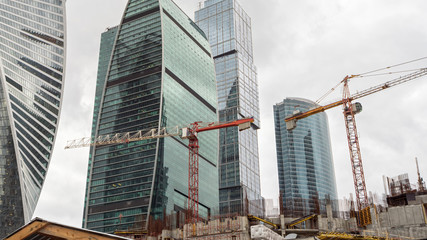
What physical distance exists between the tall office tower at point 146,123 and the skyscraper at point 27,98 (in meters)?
19.3

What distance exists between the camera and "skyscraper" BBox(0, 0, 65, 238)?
15675 cm

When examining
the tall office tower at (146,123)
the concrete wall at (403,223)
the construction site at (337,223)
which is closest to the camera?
the concrete wall at (403,223)

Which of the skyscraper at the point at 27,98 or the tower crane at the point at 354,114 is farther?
the skyscraper at the point at 27,98

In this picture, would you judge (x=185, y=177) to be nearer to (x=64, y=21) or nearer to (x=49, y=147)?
(x=49, y=147)

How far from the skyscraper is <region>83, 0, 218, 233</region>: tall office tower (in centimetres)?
1933

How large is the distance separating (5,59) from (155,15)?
59.7 meters

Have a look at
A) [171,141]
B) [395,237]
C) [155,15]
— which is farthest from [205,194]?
[395,237]

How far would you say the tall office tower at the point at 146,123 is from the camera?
16096cm

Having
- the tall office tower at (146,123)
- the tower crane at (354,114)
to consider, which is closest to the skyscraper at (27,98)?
the tall office tower at (146,123)

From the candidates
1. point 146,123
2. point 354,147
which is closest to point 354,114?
point 354,147

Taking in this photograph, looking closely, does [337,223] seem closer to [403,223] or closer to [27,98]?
[403,223]

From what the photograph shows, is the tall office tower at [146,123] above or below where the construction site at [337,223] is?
above

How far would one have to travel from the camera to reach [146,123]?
562 ft

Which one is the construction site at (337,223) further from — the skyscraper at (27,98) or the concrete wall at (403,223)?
the skyscraper at (27,98)
